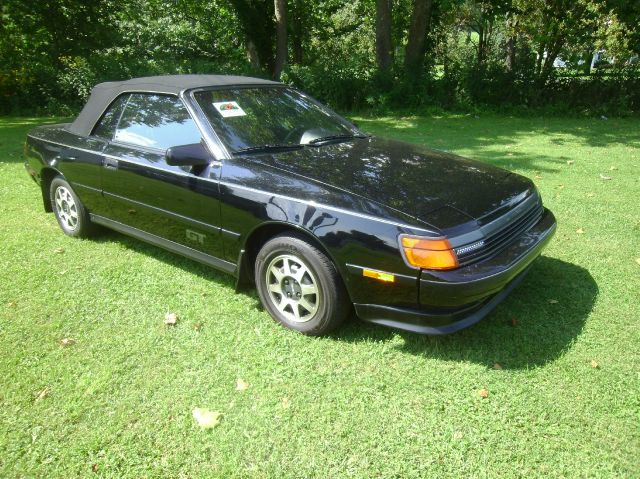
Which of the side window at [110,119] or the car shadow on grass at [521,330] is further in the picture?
the side window at [110,119]

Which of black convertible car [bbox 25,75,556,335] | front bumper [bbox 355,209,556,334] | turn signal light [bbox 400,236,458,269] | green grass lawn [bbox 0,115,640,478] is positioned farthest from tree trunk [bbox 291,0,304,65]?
turn signal light [bbox 400,236,458,269]

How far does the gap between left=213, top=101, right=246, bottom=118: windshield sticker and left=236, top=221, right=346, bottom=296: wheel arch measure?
990 mm

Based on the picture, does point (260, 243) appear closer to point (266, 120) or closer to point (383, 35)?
point (266, 120)

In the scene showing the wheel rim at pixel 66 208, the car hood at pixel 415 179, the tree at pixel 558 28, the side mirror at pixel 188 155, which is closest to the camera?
the car hood at pixel 415 179

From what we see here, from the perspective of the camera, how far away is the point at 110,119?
4328 mm

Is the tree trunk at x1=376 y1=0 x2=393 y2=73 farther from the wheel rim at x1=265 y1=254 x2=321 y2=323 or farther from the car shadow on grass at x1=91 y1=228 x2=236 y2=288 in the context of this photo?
the wheel rim at x1=265 y1=254 x2=321 y2=323

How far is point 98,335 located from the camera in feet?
11.0

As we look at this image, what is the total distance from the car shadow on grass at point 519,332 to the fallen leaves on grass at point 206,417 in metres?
0.97

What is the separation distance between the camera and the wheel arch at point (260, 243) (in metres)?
2.98

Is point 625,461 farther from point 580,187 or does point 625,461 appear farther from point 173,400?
point 580,187

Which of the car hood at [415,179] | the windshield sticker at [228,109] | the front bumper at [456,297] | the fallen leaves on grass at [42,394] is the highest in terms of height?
the windshield sticker at [228,109]

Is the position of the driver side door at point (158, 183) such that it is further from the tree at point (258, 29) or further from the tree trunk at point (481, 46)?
the tree at point (258, 29)

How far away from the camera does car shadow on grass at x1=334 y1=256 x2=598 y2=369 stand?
9.92 feet

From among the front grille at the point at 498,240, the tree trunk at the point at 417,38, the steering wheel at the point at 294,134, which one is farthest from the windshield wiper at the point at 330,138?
the tree trunk at the point at 417,38
